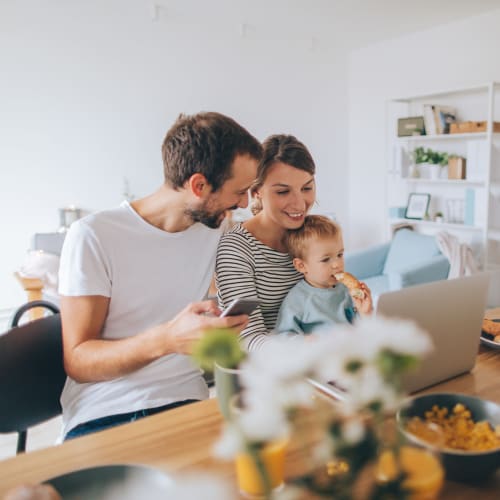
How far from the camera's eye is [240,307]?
96cm

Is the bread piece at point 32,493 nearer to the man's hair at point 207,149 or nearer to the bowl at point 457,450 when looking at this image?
the bowl at point 457,450

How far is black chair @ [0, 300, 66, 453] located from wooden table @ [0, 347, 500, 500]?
0.42 metres

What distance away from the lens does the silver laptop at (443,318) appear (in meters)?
0.93

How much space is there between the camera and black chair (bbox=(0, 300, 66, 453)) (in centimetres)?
121

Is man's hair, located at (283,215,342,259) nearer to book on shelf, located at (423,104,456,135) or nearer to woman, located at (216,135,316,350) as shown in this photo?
woman, located at (216,135,316,350)

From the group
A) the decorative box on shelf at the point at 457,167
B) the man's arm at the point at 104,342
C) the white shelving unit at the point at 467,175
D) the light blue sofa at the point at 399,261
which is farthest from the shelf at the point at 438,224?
the man's arm at the point at 104,342

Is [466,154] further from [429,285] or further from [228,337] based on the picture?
[228,337]

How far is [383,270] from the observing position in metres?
4.59

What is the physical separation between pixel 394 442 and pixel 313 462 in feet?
0.24

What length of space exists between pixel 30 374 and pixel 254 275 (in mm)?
620

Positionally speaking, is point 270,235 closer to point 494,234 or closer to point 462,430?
point 462,430

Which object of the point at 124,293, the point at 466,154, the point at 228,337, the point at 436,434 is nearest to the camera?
the point at 228,337

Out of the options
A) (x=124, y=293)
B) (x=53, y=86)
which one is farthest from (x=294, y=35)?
(x=124, y=293)

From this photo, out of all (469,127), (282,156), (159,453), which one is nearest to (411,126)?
(469,127)
